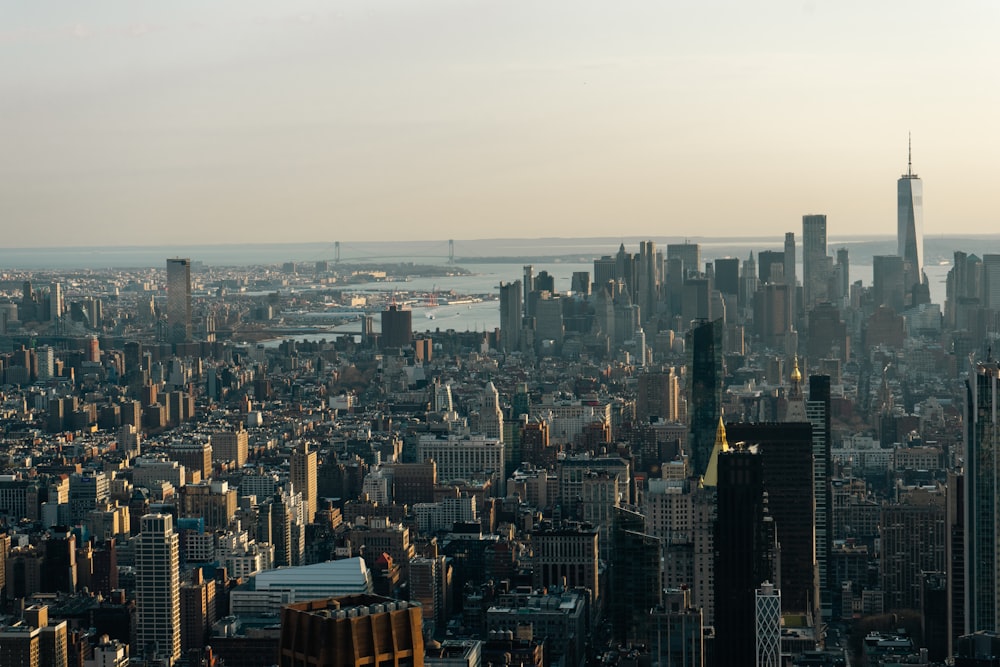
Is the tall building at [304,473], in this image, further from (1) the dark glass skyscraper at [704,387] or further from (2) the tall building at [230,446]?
(1) the dark glass skyscraper at [704,387]

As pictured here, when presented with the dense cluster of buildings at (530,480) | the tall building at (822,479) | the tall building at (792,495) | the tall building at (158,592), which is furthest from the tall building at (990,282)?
the tall building at (158,592)

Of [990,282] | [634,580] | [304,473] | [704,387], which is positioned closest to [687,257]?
[990,282]

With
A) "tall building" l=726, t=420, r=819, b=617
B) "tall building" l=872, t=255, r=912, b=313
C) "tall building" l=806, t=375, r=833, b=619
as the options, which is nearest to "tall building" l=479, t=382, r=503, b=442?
"tall building" l=806, t=375, r=833, b=619

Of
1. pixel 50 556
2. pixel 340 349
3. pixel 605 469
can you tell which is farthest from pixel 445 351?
pixel 50 556

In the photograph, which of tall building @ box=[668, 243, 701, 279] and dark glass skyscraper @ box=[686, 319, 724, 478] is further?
tall building @ box=[668, 243, 701, 279]

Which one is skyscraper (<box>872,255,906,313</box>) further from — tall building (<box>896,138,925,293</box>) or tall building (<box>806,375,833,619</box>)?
tall building (<box>806,375,833,619</box>)
